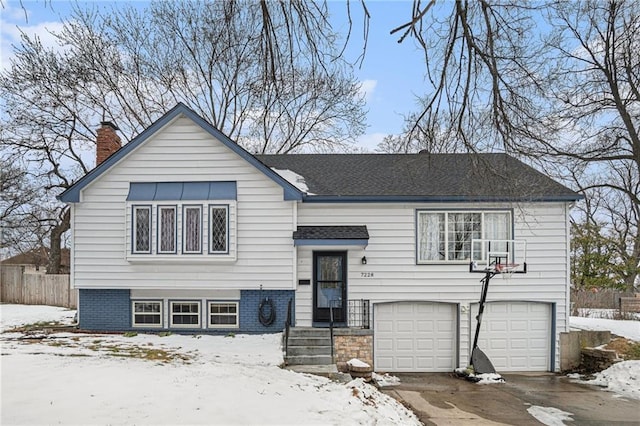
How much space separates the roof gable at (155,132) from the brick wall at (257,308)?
8.66ft

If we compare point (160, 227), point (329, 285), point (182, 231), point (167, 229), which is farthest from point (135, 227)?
point (329, 285)

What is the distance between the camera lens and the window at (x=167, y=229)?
39.6 feet

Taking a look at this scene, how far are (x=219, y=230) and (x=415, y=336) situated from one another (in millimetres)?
6215

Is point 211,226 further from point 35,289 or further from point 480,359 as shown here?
point 35,289

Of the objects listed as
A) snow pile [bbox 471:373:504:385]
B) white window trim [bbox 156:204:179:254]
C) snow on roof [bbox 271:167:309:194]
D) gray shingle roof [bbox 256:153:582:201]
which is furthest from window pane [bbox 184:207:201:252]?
snow pile [bbox 471:373:504:385]

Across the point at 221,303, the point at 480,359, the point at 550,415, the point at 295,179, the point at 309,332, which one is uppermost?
the point at 295,179

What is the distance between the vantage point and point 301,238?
12.2m

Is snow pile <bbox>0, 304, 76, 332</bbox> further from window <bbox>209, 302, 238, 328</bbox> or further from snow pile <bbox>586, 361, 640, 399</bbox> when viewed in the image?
snow pile <bbox>586, 361, 640, 399</bbox>

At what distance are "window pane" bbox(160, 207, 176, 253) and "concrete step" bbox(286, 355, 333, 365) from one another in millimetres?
4273

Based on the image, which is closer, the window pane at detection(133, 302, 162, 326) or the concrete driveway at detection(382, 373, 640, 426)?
the concrete driveway at detection(382, 373, 640, 426)

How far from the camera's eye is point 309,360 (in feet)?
35.6

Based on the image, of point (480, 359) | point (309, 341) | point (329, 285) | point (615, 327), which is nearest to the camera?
point (309, 341)

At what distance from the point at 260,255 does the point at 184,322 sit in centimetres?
286

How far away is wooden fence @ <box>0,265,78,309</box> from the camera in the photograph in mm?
19328
